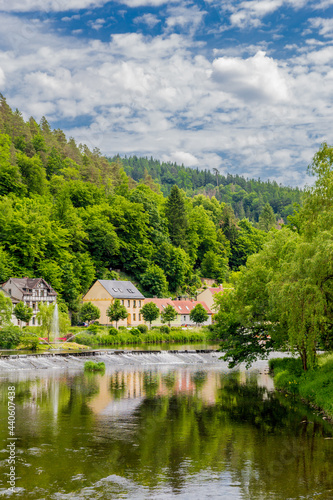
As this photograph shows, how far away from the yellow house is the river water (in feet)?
187

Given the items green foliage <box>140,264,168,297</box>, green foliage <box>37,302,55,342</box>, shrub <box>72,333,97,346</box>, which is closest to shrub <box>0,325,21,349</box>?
green foliage <box>37,302,55,342</box>

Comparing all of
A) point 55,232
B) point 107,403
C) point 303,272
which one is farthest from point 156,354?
point 55,232

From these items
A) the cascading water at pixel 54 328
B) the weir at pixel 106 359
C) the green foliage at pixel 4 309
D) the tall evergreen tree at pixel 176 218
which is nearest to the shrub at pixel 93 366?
the weir at pixel 106 359

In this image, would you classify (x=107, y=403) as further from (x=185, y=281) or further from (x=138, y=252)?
(x=185, y=281)

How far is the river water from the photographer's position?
16.3 m

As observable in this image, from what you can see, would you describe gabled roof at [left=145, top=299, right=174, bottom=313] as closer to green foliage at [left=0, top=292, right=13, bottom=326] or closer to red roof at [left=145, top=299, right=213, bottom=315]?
red roof at [left=145, top=299, right=213, bottom=315]

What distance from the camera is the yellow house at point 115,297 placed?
95.2m


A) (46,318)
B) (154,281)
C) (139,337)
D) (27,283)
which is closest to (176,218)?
(154,281)

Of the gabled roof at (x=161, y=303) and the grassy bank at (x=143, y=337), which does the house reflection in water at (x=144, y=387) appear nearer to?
the grassy bank at (x=143, y=337)

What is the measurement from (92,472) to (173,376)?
28091 millimetres

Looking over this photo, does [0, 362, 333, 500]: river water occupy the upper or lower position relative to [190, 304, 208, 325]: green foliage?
lower

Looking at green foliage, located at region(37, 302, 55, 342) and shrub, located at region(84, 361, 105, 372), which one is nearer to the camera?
shrub, located at region(84, 361, 105, 372)

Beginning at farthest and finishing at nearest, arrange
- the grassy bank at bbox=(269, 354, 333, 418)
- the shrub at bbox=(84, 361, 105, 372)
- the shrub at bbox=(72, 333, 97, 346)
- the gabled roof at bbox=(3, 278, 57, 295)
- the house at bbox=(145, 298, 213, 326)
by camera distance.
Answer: the house at bbox=(145, 298, 213, 326) < the gabled roof at bbox=(3, 278, 57, 295) < the shrub at bbox=(72, 333, 97, 346) < the shrub at bbox=(84, 361, 105, 372) < the grassy bank at bbox=(269, 354, 333, 418)

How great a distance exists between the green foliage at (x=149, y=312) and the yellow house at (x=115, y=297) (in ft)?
15.3
